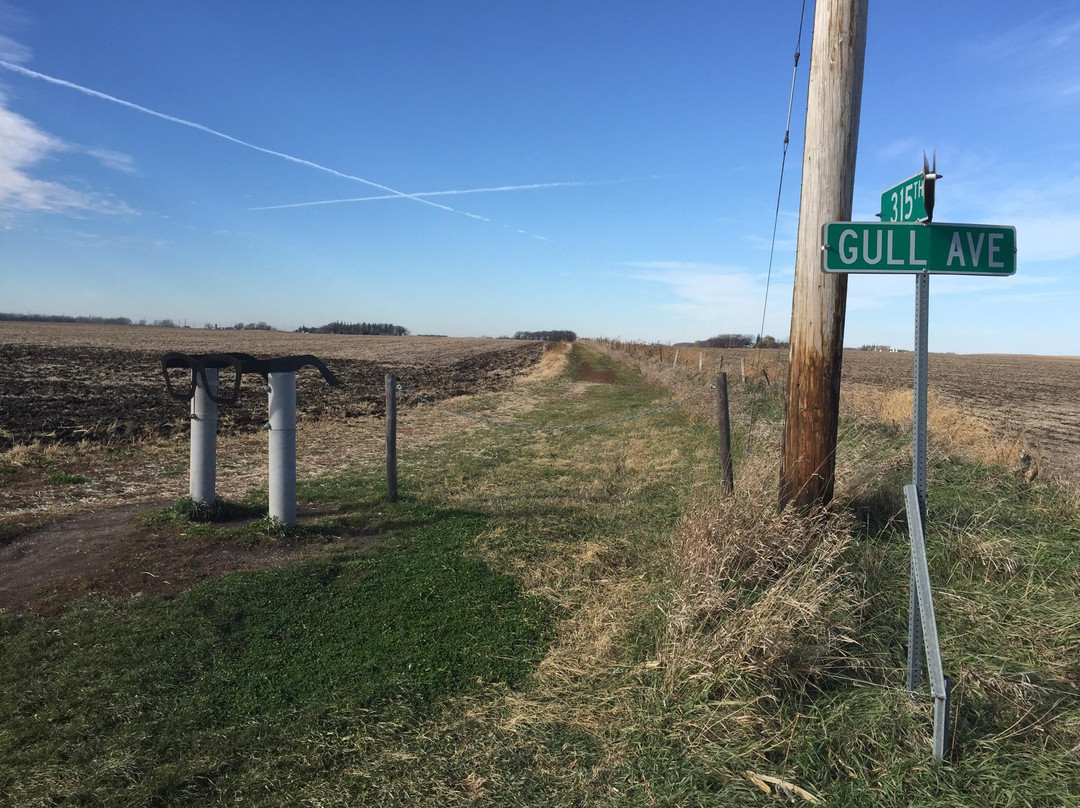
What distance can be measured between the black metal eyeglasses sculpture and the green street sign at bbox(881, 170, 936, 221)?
4834mm

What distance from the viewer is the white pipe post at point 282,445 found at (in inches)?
239

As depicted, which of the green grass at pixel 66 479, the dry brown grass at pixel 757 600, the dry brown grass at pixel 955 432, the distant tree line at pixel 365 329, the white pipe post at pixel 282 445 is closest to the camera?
the dry brown grass at pixel 757 600

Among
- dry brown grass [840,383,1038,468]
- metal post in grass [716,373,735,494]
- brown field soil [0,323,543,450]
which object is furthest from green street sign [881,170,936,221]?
brown field soil [0,323,543,450]

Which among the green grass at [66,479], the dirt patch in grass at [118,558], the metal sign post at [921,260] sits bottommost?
the dirt patch in grass at [118,558]

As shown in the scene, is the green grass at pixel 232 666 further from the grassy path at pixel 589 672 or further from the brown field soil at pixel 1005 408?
the brown field soil at pixel 1005 408

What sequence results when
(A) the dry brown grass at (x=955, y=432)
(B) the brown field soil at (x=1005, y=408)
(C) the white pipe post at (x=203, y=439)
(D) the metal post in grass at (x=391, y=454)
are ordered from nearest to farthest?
1. (C) the white pipe post at (x=203, y=439)
2. (D) the metal post in grass at (x=391, y=454)
3. (A) the dry brown grass at (x=955, y=432)
4. (B) the brown field soil at (x=1005, y=408)

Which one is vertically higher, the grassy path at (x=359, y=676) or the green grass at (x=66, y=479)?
the green grass at (x=66, y=479)

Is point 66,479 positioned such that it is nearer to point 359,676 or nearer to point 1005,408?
point 359,676

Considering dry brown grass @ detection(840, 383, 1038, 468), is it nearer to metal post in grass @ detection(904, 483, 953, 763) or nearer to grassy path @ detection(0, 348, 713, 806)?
grassy path @ detection(0, 348, 713, 806)

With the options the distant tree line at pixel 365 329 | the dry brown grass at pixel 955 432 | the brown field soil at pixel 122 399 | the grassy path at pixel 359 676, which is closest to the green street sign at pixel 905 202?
the grassy path at pixel 359 676

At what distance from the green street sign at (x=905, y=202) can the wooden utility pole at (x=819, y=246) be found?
112cm

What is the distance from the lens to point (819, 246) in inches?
172

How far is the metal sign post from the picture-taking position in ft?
8.76

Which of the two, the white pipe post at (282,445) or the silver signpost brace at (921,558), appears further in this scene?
the white pipe post at (282,445)
